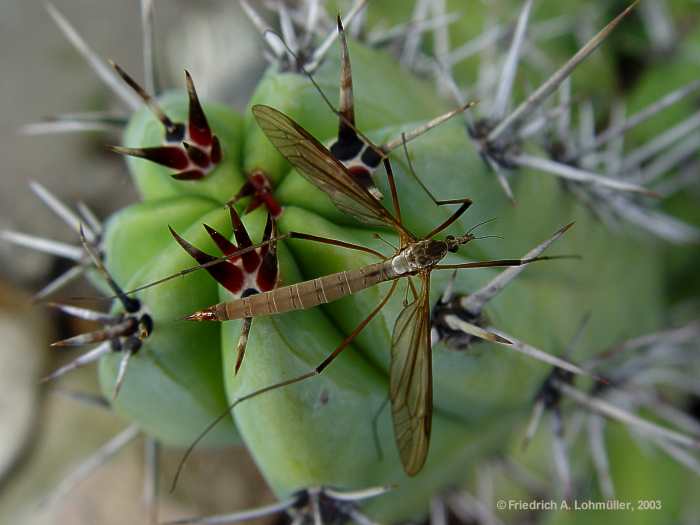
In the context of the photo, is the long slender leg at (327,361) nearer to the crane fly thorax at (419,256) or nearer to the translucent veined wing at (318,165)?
the crane fly thorax at (419,256)

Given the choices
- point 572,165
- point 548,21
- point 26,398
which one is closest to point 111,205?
point 26,398

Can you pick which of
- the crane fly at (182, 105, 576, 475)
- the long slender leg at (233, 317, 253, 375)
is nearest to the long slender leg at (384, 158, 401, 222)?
the crane fly at (182, 105, 576, 475)

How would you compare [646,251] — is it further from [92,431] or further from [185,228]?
[92,431]

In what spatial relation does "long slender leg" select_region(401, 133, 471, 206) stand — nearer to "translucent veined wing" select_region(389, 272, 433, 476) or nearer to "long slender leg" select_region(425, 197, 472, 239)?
"long slender leg" select_region(425, 197, 472, 239)

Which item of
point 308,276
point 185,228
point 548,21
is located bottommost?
point 308,276

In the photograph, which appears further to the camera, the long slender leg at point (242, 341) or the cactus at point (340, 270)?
the cactus at point (340, 270)

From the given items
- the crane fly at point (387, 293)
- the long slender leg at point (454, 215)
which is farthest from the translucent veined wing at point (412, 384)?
the long slender leg at point (454, 215)
